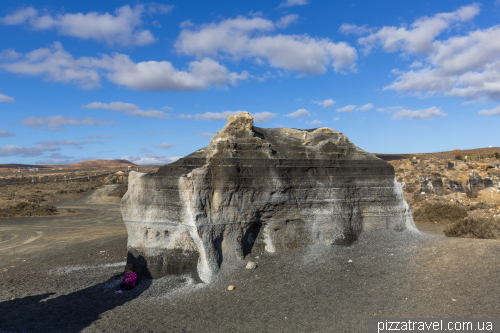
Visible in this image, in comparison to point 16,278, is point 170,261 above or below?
above

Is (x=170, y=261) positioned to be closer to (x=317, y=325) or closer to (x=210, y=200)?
(x=210, y=200)

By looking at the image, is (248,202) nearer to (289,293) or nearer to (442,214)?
(289,293)

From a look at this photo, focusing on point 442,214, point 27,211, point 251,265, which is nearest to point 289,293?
point 251,265

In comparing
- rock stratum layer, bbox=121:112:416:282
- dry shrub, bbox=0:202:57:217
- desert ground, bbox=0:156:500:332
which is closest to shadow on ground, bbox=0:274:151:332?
desert ground, bbox=0:156:500:332

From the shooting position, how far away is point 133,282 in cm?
811

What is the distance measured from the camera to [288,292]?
686 centimetres

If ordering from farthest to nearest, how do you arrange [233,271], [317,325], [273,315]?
1. [233,271]
2. [273,315]
3. [317,325]

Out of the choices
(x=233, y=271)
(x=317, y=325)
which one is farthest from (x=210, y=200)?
(x=317, y=325)

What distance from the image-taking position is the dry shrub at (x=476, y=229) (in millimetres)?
10094

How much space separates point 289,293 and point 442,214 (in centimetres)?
1303

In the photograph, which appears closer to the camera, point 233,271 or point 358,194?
point 233,271

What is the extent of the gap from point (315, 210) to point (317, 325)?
3687 mm

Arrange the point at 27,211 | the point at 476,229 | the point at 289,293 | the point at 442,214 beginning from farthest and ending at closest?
the point at 27,211
the point at 442,214
the point at 476,229
the point at 289,293

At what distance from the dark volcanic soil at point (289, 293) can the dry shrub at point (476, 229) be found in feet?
7.94
